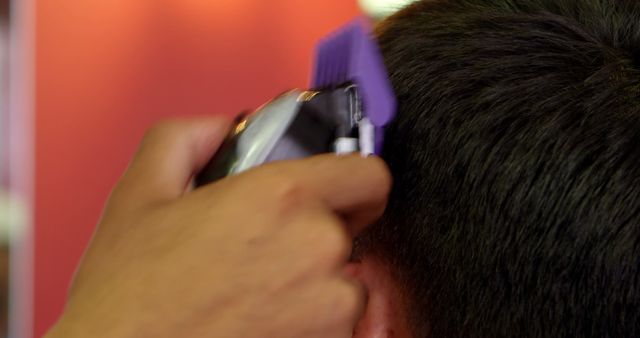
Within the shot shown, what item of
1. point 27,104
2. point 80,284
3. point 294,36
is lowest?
point 27,104

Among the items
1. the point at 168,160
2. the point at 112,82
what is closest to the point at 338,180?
the point at 168,160

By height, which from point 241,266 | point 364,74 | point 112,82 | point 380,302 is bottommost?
point 112,82

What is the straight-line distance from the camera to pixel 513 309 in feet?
2.40

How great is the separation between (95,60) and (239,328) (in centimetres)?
Answer: 156

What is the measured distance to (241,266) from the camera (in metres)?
0.60

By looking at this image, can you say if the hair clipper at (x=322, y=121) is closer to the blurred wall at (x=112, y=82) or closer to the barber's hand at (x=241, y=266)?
the barber's hand at (x=241, y=266)

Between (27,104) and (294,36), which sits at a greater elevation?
(294,36)

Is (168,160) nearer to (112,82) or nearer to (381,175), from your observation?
(381,175)

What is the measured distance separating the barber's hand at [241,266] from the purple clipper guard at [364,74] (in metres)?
0.08

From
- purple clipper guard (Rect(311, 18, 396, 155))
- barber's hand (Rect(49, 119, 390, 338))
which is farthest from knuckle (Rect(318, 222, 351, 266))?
purple clipper guard (Rect(311, 18, 396, 155))

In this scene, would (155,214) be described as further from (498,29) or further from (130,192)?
(498,29)

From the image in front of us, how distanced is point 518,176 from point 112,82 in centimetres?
152

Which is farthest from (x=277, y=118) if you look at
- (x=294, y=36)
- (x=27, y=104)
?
(x=294, y=36)

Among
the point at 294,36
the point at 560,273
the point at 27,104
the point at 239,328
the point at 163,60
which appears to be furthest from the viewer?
the point at 294,36
